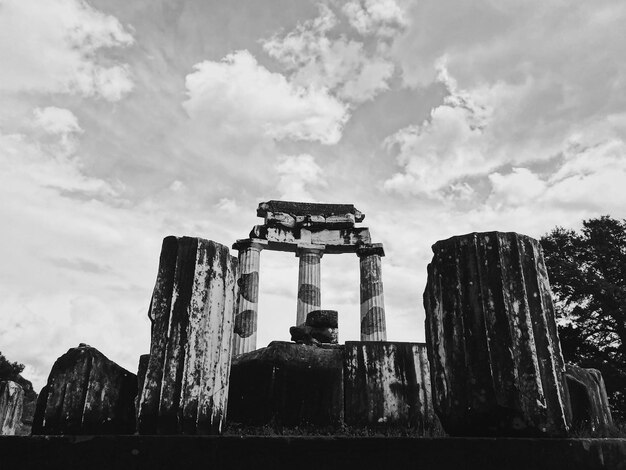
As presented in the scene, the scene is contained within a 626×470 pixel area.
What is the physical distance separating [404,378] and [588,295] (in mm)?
25685

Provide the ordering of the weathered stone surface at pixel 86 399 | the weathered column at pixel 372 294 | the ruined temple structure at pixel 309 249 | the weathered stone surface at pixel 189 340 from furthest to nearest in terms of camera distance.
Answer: the ruined temple structure at pixel 309 249
the weathered column at pixel 372 294
the weathered stone surface at pixel 86 399
the weathered stone surface at pixel 189 340

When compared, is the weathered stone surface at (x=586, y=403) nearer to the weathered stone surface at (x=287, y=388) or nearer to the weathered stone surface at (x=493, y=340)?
the weathered stone surface at (x=493, y=340)

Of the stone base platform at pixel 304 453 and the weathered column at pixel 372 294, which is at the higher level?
the weathered column at pixel 372 294

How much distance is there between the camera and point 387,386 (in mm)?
5016

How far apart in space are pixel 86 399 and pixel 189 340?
1052mm

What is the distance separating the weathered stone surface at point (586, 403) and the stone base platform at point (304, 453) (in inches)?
60.6

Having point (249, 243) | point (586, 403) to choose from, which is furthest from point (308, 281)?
point (586, 403)

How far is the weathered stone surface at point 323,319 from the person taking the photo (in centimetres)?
706

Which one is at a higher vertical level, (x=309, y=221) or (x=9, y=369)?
(x=309, y=221)

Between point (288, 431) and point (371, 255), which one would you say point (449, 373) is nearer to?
point (288, 431)

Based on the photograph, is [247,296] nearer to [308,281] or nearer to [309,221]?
[308,281]

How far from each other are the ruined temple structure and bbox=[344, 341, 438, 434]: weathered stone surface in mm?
16414

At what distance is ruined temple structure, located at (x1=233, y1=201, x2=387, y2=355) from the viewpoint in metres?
21.7

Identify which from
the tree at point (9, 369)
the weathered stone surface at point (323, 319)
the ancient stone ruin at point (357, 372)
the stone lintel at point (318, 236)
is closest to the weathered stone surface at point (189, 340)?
the ancient stone ruin at point (357, 372)
